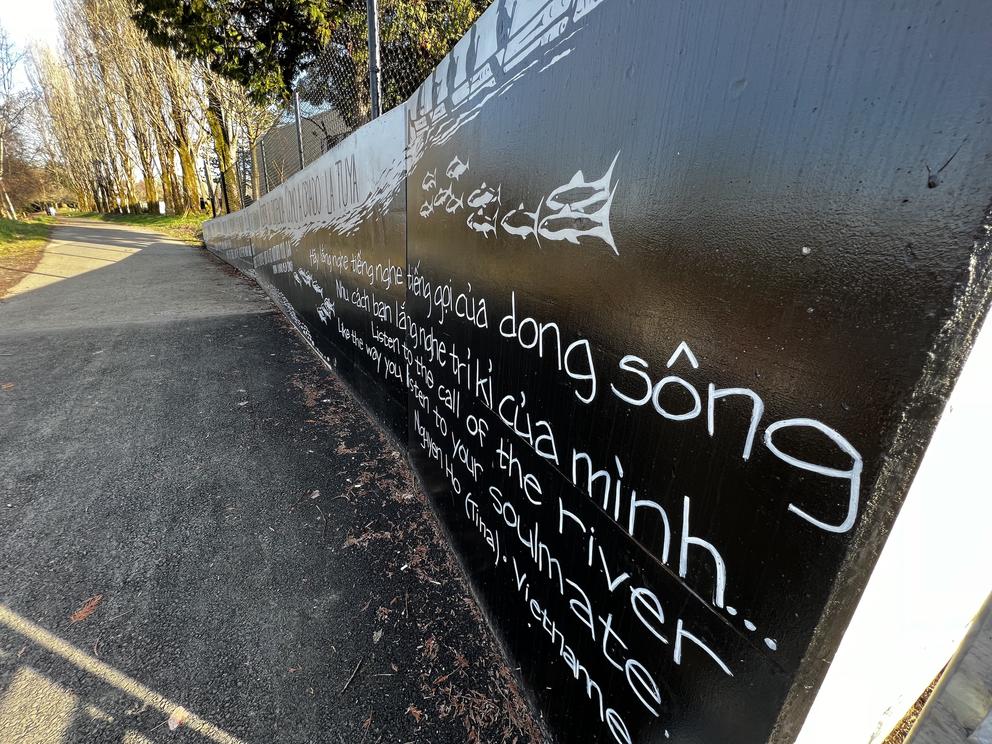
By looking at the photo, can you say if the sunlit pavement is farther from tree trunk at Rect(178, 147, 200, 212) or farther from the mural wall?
the mural wall

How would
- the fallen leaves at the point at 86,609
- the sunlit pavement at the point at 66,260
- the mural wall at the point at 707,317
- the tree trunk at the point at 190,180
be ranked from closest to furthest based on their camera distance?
the mural wall at the point at 707,317, the fallen leaves at the point at 86,609, the sunlit pavement at the point at 66,260, the tree trunk at the point at 190,180

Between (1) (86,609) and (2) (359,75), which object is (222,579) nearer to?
(1) (86,609)

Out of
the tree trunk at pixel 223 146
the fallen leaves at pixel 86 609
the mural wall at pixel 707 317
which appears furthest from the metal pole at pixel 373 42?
the tree trunk at pixel 223 146

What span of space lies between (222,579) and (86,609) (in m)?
0.59

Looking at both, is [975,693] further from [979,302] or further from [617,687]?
[979,302]

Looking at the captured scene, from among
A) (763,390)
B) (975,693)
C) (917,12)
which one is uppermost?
(917,12)

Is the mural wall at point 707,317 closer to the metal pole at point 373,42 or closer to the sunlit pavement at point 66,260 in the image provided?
the metal pole at point 373,42

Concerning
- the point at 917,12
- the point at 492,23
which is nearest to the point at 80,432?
the point at 492,23

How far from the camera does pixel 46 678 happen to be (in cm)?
192

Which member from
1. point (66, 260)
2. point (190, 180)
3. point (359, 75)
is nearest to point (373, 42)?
point (359, 75)

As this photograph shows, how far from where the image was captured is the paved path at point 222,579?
6.10 feet

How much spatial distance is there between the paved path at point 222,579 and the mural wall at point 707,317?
0.60 metres

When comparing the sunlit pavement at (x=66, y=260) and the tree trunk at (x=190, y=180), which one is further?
the tree trunk at (x=190, y=180)

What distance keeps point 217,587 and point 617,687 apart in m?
2.16
